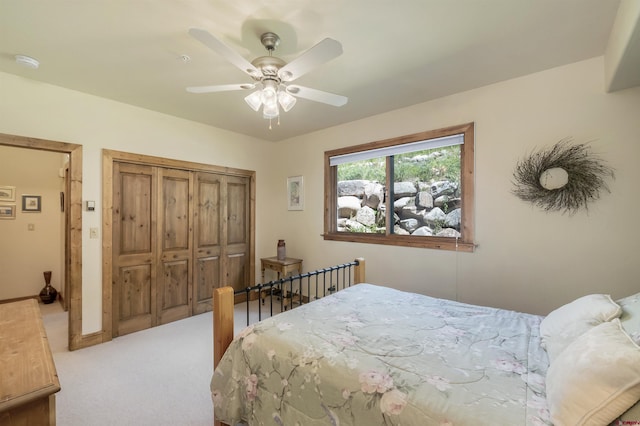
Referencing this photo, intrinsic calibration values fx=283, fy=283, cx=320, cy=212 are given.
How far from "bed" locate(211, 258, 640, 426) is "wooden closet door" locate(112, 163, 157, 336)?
7.14 feet

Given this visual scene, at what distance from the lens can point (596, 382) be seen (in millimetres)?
890

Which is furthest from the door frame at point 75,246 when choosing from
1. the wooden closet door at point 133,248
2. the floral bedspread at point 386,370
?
the floral bedspread at point 386,370

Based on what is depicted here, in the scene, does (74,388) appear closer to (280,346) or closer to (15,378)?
(15,378)

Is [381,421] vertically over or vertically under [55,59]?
under

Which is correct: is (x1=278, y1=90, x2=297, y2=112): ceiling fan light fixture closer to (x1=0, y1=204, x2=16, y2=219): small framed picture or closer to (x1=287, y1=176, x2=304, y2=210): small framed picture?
(x1=287, y1=176, x2=304, y2=210): small framed picture

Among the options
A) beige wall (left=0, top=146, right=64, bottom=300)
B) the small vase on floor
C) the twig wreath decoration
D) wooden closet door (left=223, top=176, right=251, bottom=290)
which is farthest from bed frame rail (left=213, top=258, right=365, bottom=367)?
beige wall (left=0, top=146, right=64, bottom=300)

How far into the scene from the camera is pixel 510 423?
923mm

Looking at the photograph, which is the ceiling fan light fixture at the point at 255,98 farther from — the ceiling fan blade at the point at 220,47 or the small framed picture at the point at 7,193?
the small framed picture at the point at 7,193

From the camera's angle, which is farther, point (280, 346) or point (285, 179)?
point (285, 179)

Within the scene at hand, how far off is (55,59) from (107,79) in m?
0.36

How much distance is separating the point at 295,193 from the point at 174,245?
1.78m

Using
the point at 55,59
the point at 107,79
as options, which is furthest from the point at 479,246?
the point at 55,59

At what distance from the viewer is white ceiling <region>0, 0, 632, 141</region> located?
1670 mm

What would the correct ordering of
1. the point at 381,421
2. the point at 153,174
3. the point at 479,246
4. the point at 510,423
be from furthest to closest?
the point at 153,174
the point at 479,246
the point at 381,421
the point at 510,423
